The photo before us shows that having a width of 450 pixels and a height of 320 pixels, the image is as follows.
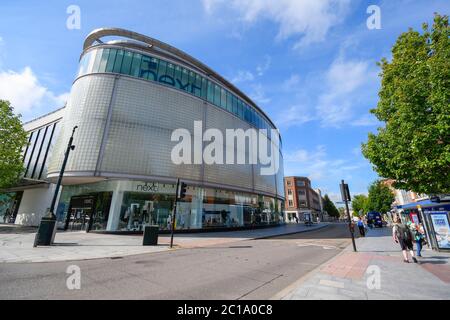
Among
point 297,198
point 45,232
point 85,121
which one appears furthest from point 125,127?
point 297,198

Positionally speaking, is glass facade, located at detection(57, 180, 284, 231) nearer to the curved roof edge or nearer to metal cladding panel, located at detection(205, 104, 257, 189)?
metal cladding panel, located at detection(205, 104, 257, 189)

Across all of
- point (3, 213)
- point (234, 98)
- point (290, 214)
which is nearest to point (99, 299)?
point (234, 98)

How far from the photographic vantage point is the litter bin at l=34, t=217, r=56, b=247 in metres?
11.5

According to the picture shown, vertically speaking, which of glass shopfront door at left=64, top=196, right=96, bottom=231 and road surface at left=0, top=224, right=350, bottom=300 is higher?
glass shopfront door at left=64, top=196, right=96, bottom=231

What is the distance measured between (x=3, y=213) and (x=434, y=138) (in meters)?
52.4

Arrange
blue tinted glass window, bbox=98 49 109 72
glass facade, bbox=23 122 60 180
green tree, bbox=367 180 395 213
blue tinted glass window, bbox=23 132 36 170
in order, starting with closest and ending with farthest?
blue tinted glass window, bbox=98 49 109 72
glass facade, bbox=23 122 60 180
blue tinted glass window, bbox=23 132 36 170
green tree, bbox=367 180 395 213

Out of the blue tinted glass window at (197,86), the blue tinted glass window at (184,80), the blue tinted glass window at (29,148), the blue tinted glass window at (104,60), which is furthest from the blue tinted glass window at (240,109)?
the blue tinted glass window at (29,148)

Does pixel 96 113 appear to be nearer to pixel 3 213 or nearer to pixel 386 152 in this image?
pixel 386 152

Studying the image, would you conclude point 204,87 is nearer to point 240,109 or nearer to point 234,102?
point 234,102

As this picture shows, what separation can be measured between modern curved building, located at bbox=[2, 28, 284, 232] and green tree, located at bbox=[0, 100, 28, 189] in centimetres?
416

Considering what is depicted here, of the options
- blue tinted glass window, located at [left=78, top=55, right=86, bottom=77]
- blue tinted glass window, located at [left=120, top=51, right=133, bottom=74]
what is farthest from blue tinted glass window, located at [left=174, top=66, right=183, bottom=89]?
blue tinted glass window, located at [left=78, top=55, right=86, bottom=77]

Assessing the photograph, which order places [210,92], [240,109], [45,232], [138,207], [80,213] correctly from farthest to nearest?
[240,109]
[210,92]
[80,213]
[138,207]
[45,232]

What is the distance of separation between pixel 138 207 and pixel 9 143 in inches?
679

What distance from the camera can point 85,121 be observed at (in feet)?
69.1
